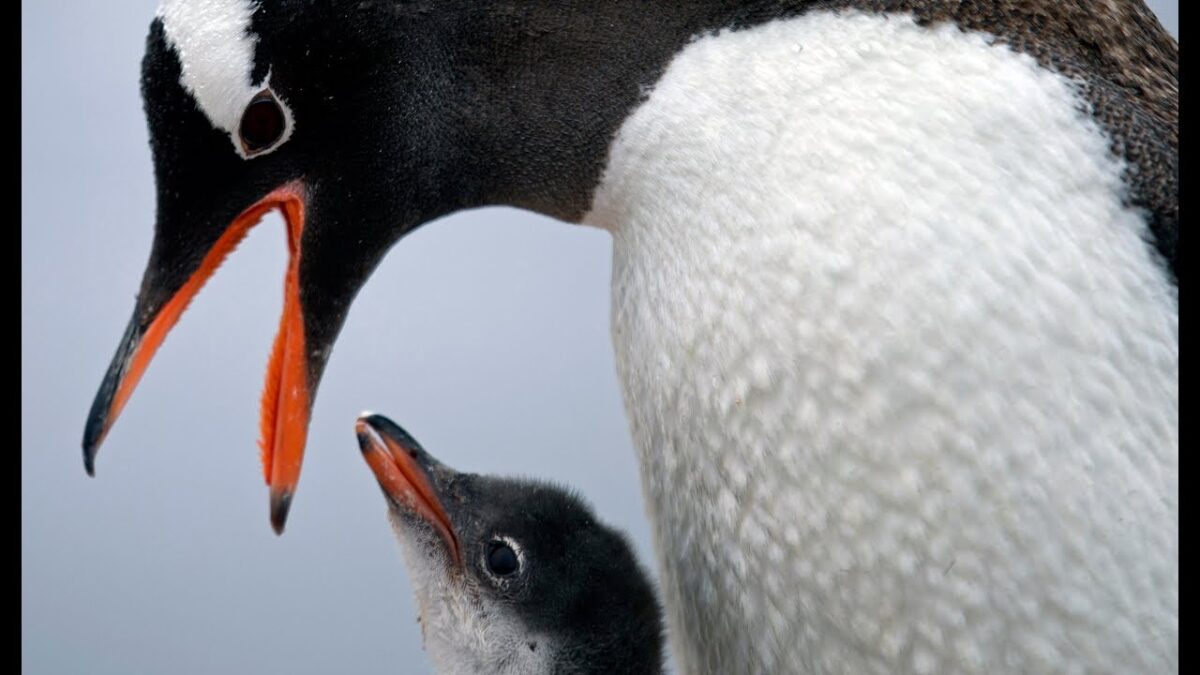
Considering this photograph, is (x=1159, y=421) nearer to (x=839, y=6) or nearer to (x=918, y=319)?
(x=918, y=319)

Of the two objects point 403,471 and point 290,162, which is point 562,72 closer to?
point 290,162

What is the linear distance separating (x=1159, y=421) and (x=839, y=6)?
0.26 meters

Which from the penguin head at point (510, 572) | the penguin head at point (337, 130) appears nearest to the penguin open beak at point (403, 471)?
the penguin head at point (510, 572)

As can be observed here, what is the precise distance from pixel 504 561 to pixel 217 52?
50 centimetres

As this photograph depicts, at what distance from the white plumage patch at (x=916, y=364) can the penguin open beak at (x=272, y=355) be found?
0.23 m

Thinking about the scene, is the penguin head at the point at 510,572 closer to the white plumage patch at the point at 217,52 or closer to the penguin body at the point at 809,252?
the penguin body at the point at 809,252

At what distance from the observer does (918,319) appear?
23.0 inches

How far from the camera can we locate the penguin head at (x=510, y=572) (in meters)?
1.00

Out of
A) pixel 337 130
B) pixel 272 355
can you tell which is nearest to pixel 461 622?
pixel 272 355

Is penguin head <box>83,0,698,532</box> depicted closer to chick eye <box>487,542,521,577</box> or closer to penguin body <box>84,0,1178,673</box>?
penguin body <box>84,0,1178,673</box>

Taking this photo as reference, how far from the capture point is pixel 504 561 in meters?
1.03

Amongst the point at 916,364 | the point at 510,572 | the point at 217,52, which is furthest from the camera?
the point at 510,572

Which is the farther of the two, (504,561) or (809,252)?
(504,561)
